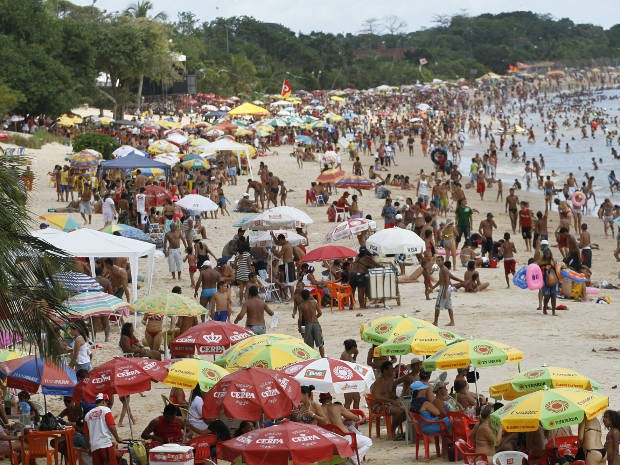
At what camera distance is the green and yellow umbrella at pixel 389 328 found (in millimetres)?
11633

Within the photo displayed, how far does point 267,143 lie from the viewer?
51.0 metres

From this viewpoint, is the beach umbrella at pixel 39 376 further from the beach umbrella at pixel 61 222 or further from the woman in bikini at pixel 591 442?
the beach umbrella at pixel 61 222

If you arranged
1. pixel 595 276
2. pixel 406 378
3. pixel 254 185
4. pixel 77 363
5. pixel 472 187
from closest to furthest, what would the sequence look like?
pixel 406 378 < pixel 77 363 < pixel 595 276 < pixel 254 185 < pixel 472 187

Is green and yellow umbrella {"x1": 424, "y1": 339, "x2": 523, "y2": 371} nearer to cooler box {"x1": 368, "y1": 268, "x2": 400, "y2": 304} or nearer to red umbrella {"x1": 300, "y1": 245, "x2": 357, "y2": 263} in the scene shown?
cooler box {"x1": 368, "y1": 268, "x2": 400, "y2": 304}

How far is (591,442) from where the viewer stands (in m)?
8.53

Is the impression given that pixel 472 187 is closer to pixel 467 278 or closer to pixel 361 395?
pixel 467 278

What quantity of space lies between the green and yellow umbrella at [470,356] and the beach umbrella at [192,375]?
207 cm

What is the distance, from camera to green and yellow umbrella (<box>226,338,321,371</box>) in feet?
34.1

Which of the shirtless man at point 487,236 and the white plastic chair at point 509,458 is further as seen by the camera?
the shirtless man at point 487,236

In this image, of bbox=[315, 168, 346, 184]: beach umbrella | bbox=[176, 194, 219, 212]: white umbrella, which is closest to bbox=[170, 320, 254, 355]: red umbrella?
bbox=[176, 194, 219, 212]: white umbrella

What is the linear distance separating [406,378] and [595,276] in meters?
11.4

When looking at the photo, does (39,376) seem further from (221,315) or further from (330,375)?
(221,315)

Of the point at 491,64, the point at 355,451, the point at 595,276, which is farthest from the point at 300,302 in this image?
the point at 491,64

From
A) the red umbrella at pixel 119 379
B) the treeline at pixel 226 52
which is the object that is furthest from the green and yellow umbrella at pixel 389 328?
the treeline at pixel 226 52
